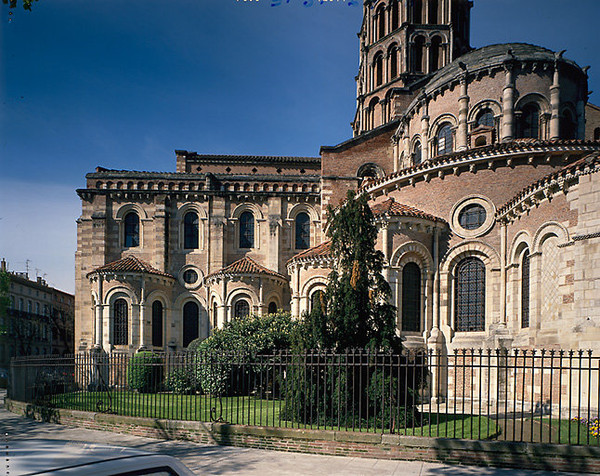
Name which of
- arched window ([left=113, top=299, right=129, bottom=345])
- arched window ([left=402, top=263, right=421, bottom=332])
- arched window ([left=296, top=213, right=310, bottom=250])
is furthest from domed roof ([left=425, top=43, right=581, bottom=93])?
arched window ([left=113, top=299, right=129, bottom=345])

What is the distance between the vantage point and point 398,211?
1955 cm

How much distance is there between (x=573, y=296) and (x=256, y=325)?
38.5ft

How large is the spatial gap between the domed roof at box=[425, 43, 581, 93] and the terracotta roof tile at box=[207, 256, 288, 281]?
12.9 meters

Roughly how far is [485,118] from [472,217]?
5.83m

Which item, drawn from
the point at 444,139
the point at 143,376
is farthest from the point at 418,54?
the point at 143,376

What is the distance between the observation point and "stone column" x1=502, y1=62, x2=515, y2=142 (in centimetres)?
2238

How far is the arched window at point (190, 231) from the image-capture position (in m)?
32.4

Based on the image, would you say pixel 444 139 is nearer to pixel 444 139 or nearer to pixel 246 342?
pixel 444 139

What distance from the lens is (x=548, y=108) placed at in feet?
74.5

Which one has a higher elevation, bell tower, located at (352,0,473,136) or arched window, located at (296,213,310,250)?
bell tower, located at (352,0,473,136)

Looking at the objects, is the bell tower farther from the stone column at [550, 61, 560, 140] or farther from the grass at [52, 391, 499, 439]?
the grass at [52, 391, 499, 439]

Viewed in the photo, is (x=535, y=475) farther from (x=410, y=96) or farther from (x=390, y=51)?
(x=390, y=51)

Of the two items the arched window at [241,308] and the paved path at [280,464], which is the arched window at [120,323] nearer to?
the arched window at [241,308]

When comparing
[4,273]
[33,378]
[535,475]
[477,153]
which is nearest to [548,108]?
[477,153]
